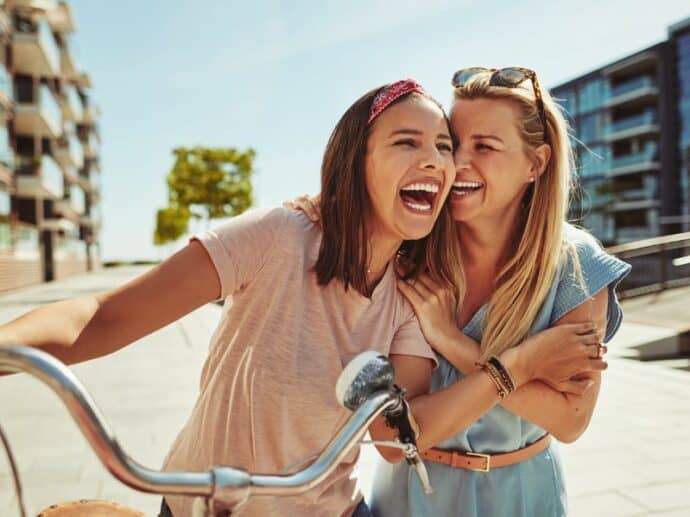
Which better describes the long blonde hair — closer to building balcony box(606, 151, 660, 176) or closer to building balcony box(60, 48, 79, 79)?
building balcony box(60, 48, 79, 79)

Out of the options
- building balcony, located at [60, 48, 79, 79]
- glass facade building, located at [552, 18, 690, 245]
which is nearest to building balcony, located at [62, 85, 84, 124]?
building balcony, located at [60, 48, 79, 79]

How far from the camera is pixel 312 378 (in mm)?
1578

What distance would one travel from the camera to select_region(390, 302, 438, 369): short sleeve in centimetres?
179

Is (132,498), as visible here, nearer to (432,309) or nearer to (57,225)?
(432,309)

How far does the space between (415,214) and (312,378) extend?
513mm

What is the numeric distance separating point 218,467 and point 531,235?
1.40 metres

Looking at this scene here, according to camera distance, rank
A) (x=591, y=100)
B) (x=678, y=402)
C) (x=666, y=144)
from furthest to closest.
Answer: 1. (x=591, y=100)
2. (x=666, y=144)
3. (x=678, y=402)

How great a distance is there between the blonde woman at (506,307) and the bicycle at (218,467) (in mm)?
669

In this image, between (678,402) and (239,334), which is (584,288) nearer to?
(239,334)

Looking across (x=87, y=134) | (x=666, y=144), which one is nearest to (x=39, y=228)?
(x=87, y=134)

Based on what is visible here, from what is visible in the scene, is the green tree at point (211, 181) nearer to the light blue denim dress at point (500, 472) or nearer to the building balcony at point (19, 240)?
the building balcony at point (19, 240)

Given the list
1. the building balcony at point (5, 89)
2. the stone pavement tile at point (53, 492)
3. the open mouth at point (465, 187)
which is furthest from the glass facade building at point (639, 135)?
the open mouth at point (465, 187)

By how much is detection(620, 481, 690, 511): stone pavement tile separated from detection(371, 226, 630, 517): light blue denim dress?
2618 millimetres

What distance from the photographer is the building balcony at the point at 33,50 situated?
31.8m
